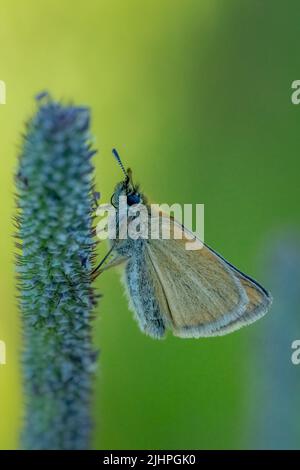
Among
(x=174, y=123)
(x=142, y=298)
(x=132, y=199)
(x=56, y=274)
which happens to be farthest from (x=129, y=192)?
(x=174, y=123)

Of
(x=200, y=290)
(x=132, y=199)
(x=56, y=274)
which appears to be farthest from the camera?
(x=200, y=290)

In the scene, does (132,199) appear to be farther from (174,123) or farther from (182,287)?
(174,123)

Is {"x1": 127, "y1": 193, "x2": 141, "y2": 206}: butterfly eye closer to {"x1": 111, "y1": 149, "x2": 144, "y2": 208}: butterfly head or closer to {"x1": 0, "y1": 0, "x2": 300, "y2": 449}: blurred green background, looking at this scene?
{"x1": 111, "y1": 149, "x2": 144, "y2": 208}: butterfly head

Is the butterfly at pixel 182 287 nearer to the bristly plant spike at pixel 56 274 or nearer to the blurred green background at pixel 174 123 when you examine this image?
the blurred green background at pixel 174 123

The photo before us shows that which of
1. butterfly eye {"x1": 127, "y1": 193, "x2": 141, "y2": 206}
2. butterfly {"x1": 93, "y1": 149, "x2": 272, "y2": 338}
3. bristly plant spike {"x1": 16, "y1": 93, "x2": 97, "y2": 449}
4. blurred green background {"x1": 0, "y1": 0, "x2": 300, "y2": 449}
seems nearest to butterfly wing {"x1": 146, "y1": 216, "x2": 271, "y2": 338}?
butterfly {"x1": 93, "y1": 149, "x2": 272, "y2": 338}

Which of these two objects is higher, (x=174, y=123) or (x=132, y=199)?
(x=174, y=123)

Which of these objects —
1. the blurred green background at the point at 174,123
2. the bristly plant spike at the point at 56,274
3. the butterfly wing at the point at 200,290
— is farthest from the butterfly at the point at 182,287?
the bristly plant spike at the point at 56,274

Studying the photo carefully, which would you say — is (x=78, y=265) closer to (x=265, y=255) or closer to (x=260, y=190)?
(x=265, y=255)
